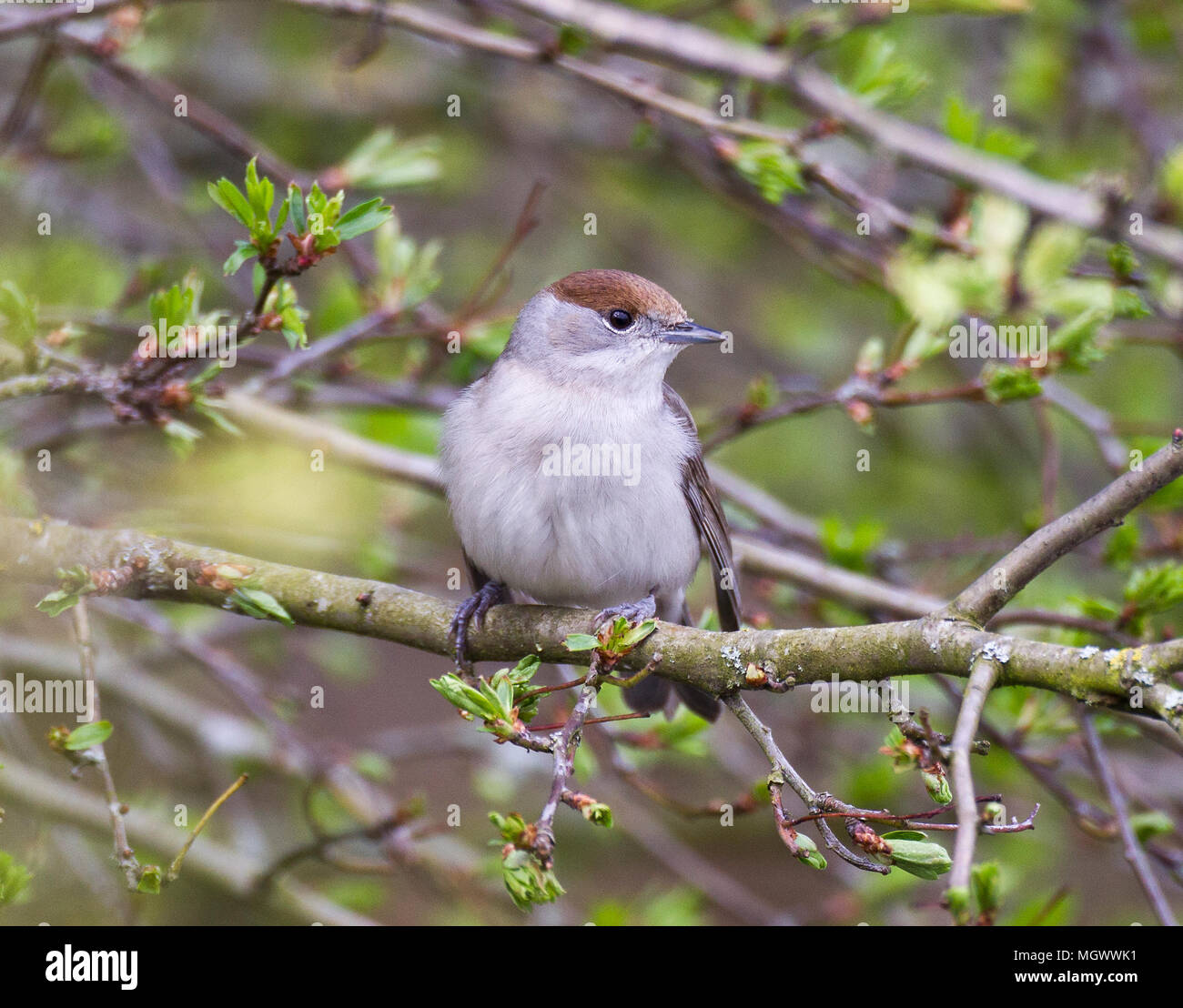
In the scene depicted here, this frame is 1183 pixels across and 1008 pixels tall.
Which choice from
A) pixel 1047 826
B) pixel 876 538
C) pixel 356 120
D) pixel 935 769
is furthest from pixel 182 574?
pixel 1047 826

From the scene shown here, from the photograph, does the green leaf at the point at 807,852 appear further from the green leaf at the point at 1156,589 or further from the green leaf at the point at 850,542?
the green leaf at the point at 850,542

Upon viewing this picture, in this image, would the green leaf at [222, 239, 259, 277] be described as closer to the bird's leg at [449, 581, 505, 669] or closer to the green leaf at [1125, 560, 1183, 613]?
the bird's leg at [449, 581, 505, 669]

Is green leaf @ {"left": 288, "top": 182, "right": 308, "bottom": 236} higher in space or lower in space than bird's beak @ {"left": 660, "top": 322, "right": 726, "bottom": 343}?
lower

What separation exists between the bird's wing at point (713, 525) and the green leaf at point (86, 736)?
7.25ft

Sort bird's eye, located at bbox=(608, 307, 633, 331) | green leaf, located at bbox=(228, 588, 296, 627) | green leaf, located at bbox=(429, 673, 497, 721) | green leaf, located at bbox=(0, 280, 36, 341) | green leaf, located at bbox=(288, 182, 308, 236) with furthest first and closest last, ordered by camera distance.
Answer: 1. bird's eye, located at bbox=(608, 307, 633, 331)
2. green leaf, located at bbox=(228, 588, 296, 627)
3. green leaf, located at bbox=(0, 280, 36, 341)
4. green leaf, located at bbox=(288, 182, 308, 236)
5. green leaf, located at bbox=(429, 673, 497, 721)

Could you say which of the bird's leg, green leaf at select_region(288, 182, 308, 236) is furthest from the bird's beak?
green leaf at select_region(288, 182, 308, 236)

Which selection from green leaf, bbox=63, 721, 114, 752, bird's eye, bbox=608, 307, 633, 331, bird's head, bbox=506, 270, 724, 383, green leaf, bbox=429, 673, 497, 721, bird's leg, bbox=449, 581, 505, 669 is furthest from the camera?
bird's eye, bbox=608, 307, 633, 331

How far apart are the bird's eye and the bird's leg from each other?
1158 millimetres

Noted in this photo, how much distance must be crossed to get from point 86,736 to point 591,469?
1.83 meters

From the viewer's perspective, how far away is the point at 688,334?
4.16 metres

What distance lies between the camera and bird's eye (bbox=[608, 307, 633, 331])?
4.28 m

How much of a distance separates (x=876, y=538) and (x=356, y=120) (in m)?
4.24

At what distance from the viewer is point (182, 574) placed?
320 cm

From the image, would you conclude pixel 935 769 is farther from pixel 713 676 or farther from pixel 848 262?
pixel 848 262
